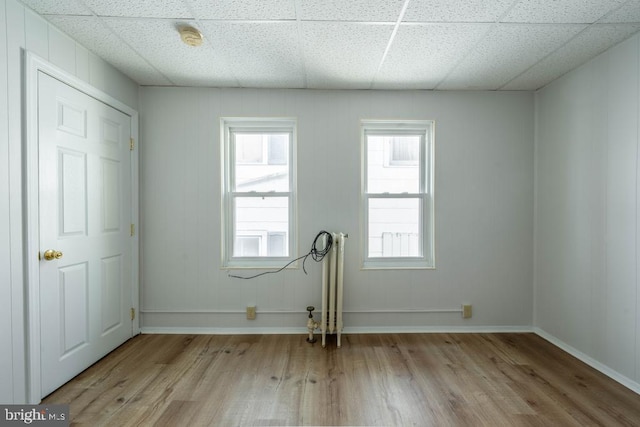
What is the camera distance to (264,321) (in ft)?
9.18

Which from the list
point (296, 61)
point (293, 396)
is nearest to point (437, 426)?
point (293, 396)

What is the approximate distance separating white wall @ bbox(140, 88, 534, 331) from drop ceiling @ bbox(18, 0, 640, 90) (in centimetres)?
22

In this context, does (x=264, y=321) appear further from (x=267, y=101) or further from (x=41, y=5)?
(x=41, y=5)

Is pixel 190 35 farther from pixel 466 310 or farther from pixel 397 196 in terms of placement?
pixel 466 310

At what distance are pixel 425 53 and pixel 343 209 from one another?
142 cm

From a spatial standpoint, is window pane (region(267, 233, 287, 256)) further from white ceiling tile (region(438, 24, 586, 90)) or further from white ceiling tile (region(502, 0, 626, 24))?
white ceiling tile (region(502, 0, 626, 24))

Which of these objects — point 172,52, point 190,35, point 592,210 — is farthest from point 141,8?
point 592,210

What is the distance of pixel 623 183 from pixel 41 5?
12.6 feet

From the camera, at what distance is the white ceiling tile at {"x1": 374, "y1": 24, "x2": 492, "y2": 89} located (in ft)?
6.19

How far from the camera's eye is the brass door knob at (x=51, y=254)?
1.81 meters

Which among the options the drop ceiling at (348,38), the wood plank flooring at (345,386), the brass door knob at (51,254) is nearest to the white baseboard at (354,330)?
the wood plank flooring at (345,386)

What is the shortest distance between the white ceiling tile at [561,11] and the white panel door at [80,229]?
289cm

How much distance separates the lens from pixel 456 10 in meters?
1.70

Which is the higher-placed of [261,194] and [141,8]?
[141,8]
